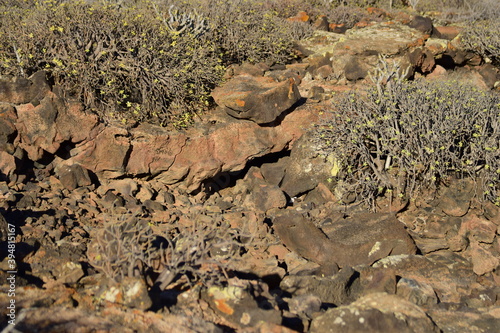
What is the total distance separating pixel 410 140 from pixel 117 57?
4535 mm

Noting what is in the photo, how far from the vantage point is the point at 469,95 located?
294 inches

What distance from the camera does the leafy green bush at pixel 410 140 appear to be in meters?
6.73

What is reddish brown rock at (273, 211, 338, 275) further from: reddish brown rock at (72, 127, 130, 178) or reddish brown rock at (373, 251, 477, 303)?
reddish brown rock at (72, 127, 130, 178)

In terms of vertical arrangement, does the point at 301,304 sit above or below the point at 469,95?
below

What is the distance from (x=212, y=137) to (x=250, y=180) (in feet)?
3.38

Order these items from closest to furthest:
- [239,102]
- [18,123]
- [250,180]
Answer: [18,123] → [239,102] → [250,180]

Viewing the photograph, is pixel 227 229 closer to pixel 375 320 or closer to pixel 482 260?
pixel 375 320

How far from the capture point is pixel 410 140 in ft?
22.2

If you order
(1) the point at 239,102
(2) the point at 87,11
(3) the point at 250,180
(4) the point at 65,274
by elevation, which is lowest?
(3) the point at 250,180

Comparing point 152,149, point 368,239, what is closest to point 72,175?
point 152,149

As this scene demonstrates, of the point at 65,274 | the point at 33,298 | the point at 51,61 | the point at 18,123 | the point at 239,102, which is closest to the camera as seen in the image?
the point at 33,298

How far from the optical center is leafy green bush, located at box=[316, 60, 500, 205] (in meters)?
6.73

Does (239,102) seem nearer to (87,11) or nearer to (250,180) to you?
(250,180)

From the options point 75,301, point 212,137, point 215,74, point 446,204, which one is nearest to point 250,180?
point 212,137
